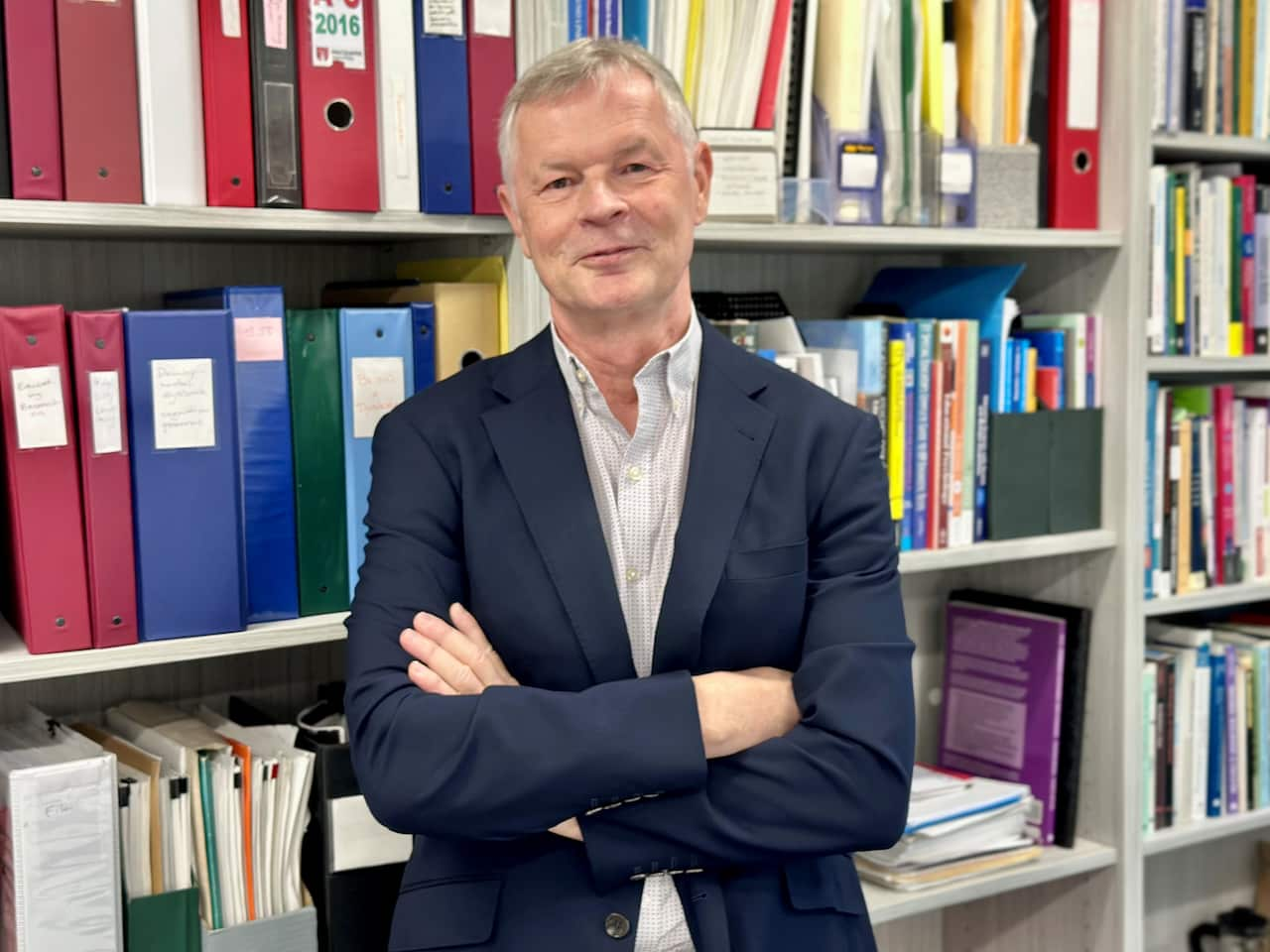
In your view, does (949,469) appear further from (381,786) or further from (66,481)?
(66,481)

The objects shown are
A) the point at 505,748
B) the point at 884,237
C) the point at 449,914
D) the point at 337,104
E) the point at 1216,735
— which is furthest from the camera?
the point at 1216,735

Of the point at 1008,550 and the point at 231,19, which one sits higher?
the point at 231,19

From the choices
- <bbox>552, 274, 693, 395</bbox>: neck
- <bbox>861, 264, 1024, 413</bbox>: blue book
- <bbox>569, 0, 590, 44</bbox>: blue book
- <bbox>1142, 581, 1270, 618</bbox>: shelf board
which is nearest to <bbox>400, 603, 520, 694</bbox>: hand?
<bbox>552, 274, 693, 395</bbox>: neck

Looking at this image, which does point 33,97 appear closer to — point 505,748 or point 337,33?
point 337,33

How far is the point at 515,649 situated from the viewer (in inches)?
59.8

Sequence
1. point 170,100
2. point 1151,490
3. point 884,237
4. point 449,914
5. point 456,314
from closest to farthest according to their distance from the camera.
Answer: point 449,914, point 170,100, point 456,314, point 884,237, point 1151,490

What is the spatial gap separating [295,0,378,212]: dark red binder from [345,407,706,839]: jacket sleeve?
54 cm

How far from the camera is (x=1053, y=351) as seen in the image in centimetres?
229

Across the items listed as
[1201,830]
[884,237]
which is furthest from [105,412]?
[1201,830]

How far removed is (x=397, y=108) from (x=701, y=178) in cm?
38

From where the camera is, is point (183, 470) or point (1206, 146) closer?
point (183, 470)

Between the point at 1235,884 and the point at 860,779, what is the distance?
186cm

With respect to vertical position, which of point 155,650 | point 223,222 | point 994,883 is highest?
point 223,222

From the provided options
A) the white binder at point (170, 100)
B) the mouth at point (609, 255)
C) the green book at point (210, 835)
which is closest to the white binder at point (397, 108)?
the white binder at point (170, 100)
